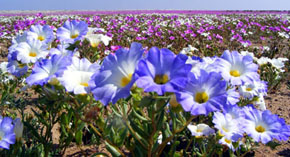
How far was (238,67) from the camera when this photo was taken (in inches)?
49.4

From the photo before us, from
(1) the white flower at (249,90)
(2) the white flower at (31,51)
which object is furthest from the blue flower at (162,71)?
(1) the white flower at (249,90)

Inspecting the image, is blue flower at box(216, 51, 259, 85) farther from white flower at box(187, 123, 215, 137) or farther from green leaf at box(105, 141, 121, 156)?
green leaf at box(105, 141, 121, 156)

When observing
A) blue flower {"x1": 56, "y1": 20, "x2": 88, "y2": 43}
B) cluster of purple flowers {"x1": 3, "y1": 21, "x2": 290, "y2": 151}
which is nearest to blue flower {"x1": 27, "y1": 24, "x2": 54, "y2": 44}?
cluster of purple flowers {"x1": 3, "y1": 21, "x2": 290, "y2": 151}

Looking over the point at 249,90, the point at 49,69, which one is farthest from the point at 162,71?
the point at 249,90

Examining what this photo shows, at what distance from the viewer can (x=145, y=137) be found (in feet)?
4.12

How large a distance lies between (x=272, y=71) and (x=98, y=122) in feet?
10.9

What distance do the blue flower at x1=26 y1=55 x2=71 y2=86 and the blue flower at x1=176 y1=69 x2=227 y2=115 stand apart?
0.63m

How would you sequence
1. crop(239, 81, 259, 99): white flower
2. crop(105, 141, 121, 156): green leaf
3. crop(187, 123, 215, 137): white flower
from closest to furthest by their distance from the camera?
crop(105, 141, 121, 156): green leaf < crop(187, 123, 215, 137): white flower < crop(239, 81, 259, 99): white flower

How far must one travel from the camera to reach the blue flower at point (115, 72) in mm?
903

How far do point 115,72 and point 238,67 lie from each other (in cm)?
71

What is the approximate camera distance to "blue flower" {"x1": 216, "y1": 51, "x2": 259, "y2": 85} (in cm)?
115

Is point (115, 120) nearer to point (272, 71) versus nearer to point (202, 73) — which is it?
point (202, 73)

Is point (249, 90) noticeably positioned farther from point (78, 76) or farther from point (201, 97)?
point (78, 76)

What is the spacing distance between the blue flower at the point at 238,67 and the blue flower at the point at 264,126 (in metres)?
0.33
